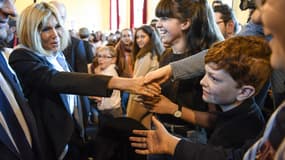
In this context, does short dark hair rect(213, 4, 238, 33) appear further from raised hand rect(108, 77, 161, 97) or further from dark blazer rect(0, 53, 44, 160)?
dark blazer rect(0, 53, 44, 160)

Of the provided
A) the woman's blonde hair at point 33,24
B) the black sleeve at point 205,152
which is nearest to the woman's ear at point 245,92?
the black sleeve at point 205,152

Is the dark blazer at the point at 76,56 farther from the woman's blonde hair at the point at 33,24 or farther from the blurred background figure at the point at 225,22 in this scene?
the woman's blonde hair at the point at 33,24

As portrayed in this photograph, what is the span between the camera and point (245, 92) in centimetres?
111

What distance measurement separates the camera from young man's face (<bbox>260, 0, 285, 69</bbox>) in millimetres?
569

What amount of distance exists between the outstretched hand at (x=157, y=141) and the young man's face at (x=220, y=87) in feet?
0.64

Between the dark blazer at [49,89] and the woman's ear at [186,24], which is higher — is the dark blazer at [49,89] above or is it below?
below

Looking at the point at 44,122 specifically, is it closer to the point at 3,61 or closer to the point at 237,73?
the point at 3,61

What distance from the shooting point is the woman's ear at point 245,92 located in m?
1.10

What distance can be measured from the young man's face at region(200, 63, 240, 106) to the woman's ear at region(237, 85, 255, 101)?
1 cm

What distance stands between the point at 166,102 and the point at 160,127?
30 centimetres

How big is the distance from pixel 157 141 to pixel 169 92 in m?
0.44

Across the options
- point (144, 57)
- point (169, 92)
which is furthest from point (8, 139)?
point (144, 57)

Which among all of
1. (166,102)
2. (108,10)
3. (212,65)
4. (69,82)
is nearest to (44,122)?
(69,82)

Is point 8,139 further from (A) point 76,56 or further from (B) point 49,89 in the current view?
(A) point 76,56
